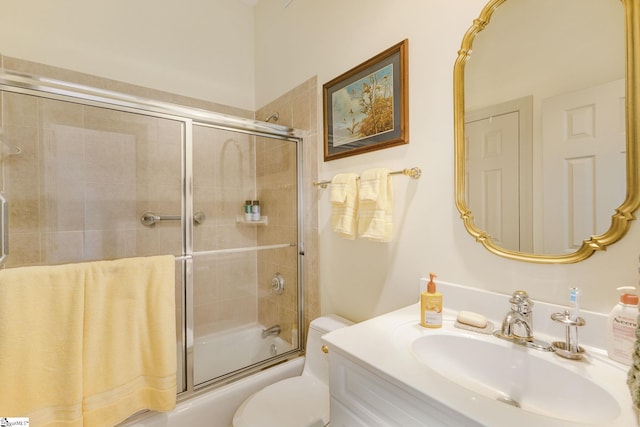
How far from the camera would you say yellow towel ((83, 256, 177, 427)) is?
3.43 feet

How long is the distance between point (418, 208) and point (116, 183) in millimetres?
1645

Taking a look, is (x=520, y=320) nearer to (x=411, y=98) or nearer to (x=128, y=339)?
(x=411, y=98)

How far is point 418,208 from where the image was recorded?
1.12 m

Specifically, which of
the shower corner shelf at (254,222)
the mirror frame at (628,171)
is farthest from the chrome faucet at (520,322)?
the shower corner shelf at (254,222)

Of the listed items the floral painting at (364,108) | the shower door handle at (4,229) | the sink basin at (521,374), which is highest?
the floral painting at (364,108)

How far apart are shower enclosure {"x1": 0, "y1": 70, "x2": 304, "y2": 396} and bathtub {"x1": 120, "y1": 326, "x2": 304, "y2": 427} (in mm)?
14

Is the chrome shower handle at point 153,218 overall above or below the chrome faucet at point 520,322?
above

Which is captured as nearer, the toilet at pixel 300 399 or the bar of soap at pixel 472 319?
the bar of soap at pixel 472 319

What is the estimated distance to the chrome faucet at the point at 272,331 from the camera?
6.16ft

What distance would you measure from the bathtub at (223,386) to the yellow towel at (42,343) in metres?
0.29

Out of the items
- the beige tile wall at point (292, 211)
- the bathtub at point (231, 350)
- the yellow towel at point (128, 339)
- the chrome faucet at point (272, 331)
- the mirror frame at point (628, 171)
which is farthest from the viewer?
the chrome faucet at point (272, 331)

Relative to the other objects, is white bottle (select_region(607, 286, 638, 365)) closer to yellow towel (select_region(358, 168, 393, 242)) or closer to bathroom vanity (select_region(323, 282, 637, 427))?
bathroom vanity (select_region(323, 282, 637, 427))

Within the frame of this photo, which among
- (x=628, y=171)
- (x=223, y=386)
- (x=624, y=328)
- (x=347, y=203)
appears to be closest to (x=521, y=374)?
(x=624, y=328)

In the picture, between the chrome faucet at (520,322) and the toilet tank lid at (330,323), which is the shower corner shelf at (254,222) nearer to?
the toilet tank lid at (330,323)
